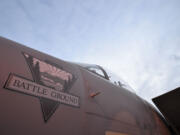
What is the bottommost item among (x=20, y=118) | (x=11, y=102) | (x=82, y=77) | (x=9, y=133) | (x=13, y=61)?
(x=9, y=133)

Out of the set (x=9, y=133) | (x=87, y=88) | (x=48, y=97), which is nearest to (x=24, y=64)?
(x=48, y=97)

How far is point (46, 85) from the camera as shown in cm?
145

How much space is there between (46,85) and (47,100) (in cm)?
16

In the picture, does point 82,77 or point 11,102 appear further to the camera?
point 82,77

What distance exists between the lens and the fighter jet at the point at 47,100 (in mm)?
1113

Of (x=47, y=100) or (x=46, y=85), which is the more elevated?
(x=46, y=85)

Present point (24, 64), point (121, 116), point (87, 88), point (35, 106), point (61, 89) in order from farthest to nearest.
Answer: point (121, 116), point (87, 88), point (61, 89), point (24, 64), point (35, 106)

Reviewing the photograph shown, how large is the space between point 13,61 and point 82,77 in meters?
0.99

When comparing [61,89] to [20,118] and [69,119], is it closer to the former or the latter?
[69,119]

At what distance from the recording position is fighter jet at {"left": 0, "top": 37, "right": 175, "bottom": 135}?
3.65 ft

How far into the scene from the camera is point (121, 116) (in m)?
2.35

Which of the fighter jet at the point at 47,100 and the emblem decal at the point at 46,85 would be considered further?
the emblem decal at the point at 46,85

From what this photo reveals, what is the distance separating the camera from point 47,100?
4.49 feet

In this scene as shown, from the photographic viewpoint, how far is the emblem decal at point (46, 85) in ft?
4.09
